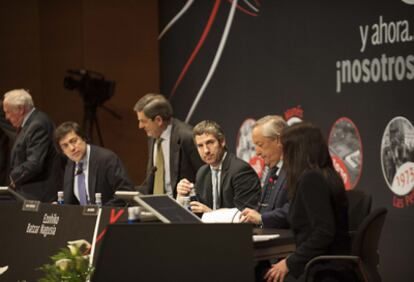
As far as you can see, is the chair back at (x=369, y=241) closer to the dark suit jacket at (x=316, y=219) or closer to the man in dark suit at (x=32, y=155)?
the dark suit jacket at (x=316, y=219)

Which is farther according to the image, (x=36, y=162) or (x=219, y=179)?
(x=36, y=162)

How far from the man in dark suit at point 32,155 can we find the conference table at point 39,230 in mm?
1377

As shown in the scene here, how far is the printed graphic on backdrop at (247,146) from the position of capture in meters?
7.27

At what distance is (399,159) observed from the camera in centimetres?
579

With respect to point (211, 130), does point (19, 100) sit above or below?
above

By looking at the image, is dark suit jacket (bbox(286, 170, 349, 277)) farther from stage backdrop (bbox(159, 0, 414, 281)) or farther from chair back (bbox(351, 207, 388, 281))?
stage backdrop (bbox(159, 0, 414, 281))

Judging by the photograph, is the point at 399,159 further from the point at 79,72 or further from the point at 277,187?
the point at 79,72

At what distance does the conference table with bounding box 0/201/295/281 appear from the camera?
14.8ft

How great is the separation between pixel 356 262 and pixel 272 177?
86 cm

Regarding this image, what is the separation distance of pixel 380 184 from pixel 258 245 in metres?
2.47

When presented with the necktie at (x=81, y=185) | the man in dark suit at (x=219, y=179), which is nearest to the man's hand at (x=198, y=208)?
the man in dark suit at (x=219, y=179)

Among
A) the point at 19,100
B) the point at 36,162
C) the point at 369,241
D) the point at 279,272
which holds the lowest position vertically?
the point at 279,272

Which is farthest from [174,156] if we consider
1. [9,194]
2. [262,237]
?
[262,237]

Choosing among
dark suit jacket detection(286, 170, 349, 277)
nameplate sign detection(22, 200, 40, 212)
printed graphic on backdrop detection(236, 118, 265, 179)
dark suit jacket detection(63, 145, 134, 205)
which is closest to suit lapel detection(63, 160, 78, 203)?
dark suit jacket detection(63, 145, 134, 205)
